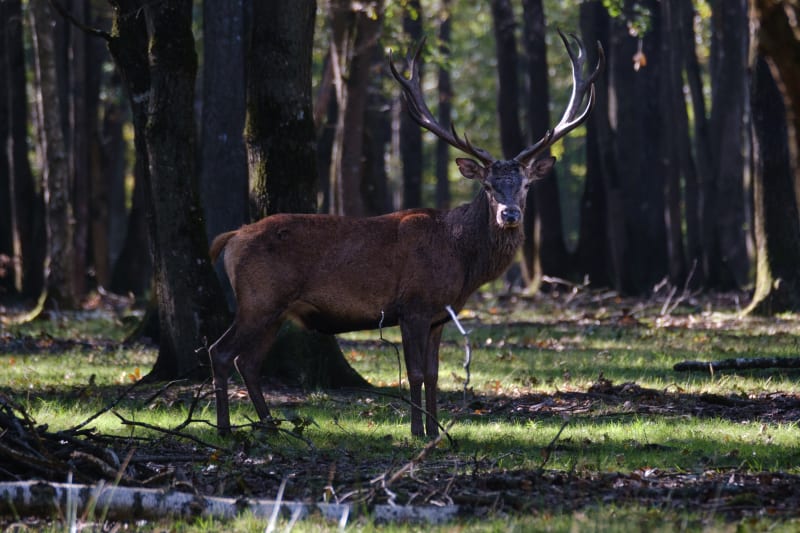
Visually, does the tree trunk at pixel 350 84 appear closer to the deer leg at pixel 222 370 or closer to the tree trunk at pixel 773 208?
the tree trunk at pixel 773 208

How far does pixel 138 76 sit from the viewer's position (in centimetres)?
1194

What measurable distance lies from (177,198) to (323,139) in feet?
57.2

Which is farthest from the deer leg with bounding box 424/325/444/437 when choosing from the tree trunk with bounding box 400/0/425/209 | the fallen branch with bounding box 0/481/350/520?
the tree trunk with bounding box 400/0/425/209

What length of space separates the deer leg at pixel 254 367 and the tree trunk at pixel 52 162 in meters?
10.4

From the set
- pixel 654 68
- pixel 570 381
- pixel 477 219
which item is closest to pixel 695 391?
pixel 570 381

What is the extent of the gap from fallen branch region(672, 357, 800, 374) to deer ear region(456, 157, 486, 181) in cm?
311

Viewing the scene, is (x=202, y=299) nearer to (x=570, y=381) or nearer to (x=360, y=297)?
(x=360, y=297)

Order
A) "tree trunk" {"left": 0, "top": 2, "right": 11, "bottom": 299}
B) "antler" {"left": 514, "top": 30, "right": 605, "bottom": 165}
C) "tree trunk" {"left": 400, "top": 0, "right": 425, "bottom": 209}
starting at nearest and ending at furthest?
"antler" {"left": 514, "top": 30, "right": 605, "bottom": 165} → "tree trunk" {"left": 0, "top": 2, "right": 11, "bottom": 299} → "tree trunk" {"left": 400, "top": 0, "right": 425, "bottom": 209}

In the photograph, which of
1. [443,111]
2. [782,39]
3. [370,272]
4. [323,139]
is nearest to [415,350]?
[370,272]

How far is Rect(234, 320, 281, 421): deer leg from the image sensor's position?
9.90 metres

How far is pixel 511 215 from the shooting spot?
9719mm

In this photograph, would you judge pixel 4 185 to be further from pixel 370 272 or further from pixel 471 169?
pixel 370 272

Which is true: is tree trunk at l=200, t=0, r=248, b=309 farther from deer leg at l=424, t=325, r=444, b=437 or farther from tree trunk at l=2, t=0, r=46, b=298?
tree trunk at l=2, t=0, r=46, b=298

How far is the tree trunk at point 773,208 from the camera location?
1750cm
